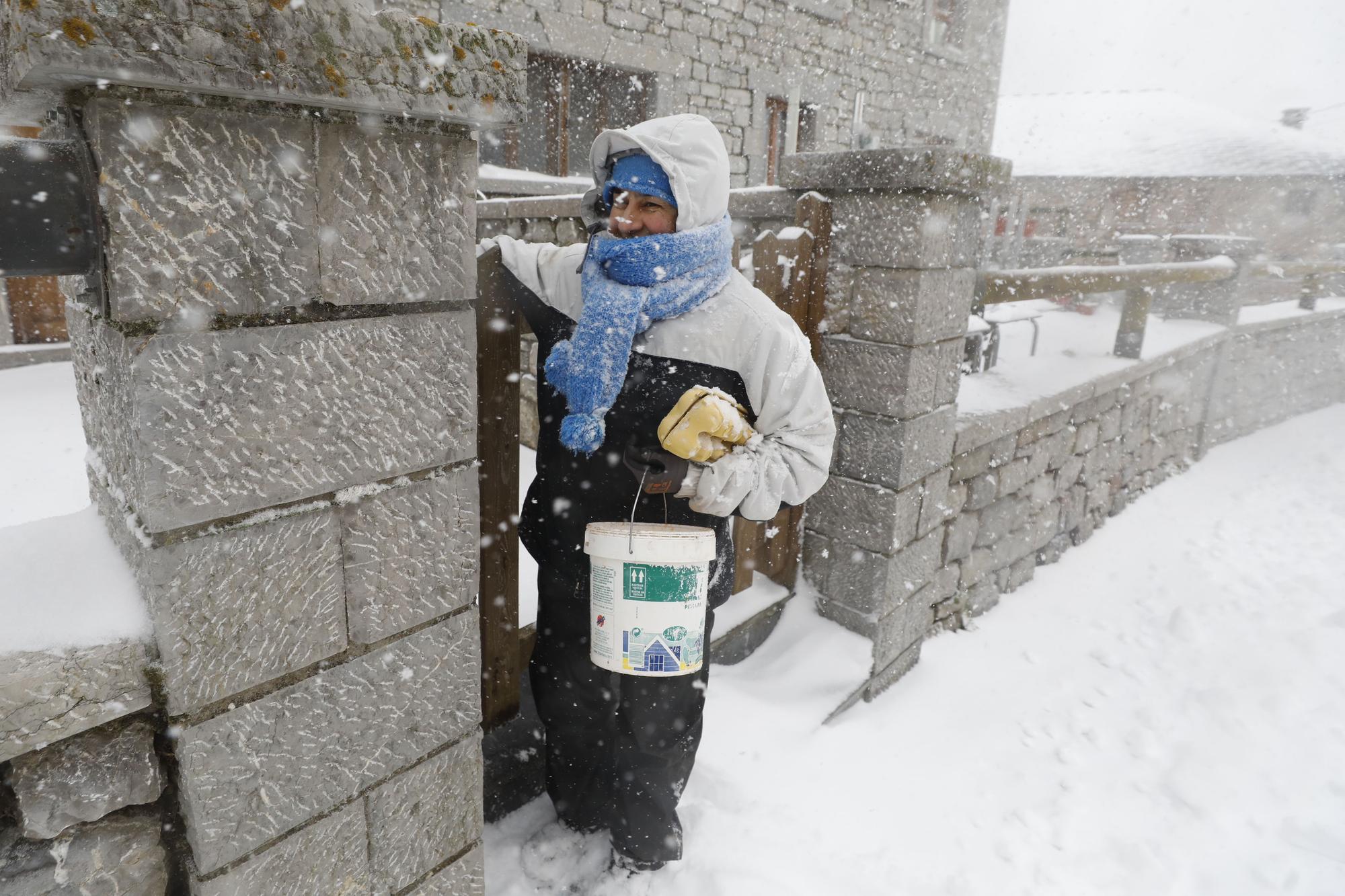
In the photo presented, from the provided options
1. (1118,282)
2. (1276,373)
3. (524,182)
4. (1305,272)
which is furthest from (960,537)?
(1305,272)

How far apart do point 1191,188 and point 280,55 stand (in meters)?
27.4

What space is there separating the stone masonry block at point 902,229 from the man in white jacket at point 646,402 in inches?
44.5

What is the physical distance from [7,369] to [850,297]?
5.94 m

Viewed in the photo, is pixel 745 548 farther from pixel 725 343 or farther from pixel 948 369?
pixel 725 343

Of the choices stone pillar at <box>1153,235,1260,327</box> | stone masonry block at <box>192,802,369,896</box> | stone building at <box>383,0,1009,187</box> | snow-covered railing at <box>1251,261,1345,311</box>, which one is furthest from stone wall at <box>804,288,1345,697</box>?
stone building at <box>383,0,1009,187</box>

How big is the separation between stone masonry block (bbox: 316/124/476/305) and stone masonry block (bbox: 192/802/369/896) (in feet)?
3.29

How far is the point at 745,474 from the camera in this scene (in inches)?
70.2

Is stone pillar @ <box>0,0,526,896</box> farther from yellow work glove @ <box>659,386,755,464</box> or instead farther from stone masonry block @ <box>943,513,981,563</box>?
stone masonry block @ <box>943,513,981,563</box>

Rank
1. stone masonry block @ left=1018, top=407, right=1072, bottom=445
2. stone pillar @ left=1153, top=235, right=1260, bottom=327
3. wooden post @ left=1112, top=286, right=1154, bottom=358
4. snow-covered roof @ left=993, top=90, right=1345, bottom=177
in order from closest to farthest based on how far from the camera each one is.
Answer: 1. stone masonry block @ left=1018, top=407, right=1072, bottom=445
2. wooden post @ left=1112, top=286, right=1154, bottom=358
3. stone pillar @ left=1153, top=235, right=1260, bottom=327
4. snow-covered roof @ left=993, top=90, right=1345, bottom=177

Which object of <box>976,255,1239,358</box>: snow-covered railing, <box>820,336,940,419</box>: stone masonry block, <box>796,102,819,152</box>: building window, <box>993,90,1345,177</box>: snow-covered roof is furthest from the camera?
<box>993,90,1345,177</box>: snow-covered roof

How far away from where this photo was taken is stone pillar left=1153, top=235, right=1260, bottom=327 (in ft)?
24.7

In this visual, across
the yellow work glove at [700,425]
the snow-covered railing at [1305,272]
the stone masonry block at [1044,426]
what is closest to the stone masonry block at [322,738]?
the yellow work glove at [700,425]

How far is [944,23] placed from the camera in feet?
36.5

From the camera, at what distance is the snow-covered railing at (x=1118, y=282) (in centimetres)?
405
